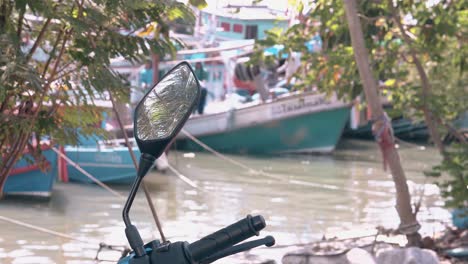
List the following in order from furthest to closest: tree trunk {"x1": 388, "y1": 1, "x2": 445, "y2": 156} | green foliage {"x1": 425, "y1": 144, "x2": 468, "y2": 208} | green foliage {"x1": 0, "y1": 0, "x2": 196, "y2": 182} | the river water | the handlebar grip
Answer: the river water < tree trunk {"x1": 388, "y1": 1, "x2": 445, "y2": 156} < green foliage {"x1": 425, "y1": 144, "x2": 468, "y2": 208} < green foliage {"x1": 0, "y1": 0, "x2": 196, "y2": 182} < the handlebar grip

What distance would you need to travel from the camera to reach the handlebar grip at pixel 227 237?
221 cm

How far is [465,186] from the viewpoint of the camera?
8.48 meters

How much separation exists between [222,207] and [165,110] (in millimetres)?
14242

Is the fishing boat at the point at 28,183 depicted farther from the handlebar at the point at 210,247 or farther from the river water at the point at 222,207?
the handlebar at the point at 210,247

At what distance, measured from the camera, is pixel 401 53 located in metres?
9.95

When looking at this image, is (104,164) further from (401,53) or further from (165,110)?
(165,110)

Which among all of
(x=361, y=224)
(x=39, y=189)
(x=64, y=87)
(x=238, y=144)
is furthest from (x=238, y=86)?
(x=64, y=87)

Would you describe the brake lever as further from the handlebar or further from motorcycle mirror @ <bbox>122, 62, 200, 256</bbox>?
motorcycle mirror @ <bbox>122, 62, 200, 256</bbox>

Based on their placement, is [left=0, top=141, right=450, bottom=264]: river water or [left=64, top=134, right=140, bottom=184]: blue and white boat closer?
[left=0, top=141, right=450, bottom=264]: river water

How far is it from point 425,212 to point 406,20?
4230mm

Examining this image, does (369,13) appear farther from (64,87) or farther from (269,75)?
(269,75)

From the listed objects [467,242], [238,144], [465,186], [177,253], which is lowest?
[238,144]

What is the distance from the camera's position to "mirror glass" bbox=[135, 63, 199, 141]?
7.56 ft

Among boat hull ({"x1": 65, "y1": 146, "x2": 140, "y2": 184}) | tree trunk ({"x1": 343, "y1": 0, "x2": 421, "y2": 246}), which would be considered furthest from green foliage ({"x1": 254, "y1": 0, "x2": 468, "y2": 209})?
boat hull ({"x1": 65, "y1": 146, "x2": 140, "y2": 184})
